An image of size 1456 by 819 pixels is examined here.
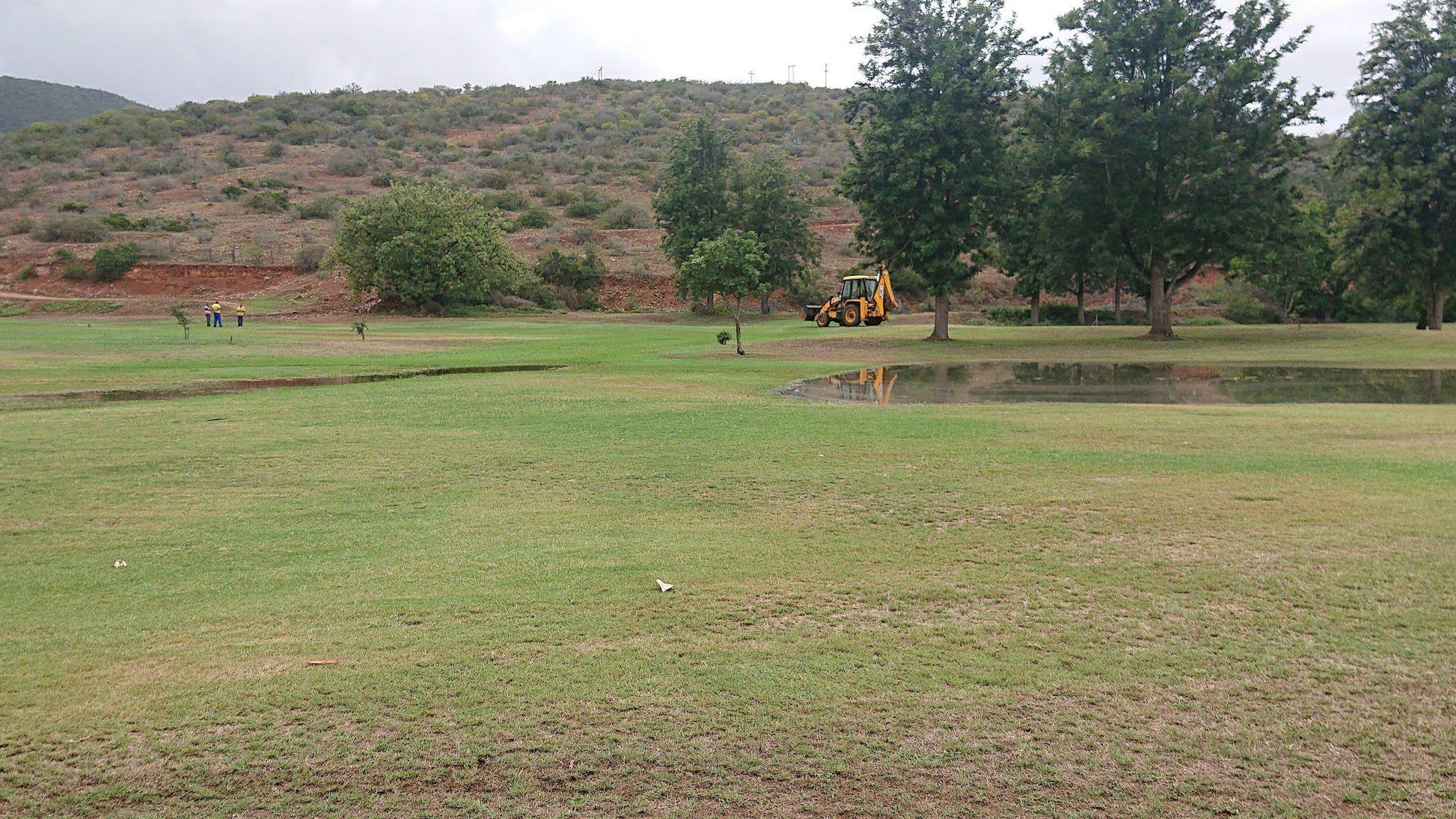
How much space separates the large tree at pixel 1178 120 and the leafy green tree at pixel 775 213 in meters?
26.1

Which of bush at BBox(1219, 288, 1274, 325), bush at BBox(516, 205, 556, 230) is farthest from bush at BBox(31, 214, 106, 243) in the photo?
bush at BBox(1219, 288, 1274, 325)

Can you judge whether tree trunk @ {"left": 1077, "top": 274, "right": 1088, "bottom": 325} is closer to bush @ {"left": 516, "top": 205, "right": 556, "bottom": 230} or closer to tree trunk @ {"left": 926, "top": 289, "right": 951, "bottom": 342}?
tree trunk @ {"left": 926, "top": 289, "right": 951, "bottom": 342}

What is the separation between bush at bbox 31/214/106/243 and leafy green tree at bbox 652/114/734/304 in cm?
3839

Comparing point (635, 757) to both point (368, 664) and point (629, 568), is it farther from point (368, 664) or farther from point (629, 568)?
point (629, 568)

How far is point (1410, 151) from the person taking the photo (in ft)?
150

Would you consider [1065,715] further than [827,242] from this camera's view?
No

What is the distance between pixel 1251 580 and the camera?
22.8 ft

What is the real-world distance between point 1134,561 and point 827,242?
81477 mm

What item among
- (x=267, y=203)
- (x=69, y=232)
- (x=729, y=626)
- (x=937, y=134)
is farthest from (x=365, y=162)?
(x=729, y=626)

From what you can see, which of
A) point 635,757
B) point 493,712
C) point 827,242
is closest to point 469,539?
point 493,712

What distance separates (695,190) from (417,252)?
57.9ft

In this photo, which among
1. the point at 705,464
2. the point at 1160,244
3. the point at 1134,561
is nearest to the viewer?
the point at 1134,561

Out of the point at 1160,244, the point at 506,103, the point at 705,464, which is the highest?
the point at 506,103

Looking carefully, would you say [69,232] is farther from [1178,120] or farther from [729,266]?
[1178,120]
